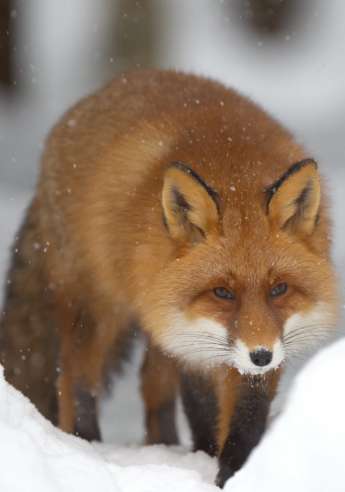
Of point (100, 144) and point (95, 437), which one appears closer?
point (100, 144)

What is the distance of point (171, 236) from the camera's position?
3939 millimetres

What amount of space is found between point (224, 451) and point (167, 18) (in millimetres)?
7916

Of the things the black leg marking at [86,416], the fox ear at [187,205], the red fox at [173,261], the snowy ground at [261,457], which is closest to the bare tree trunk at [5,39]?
the red fox at [173,261]

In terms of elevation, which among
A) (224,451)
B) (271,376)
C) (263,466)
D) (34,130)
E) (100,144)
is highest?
(263,466)

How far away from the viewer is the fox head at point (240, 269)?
3.64 m

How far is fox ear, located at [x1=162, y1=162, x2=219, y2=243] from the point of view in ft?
12.2

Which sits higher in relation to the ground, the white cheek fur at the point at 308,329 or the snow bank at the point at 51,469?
the snow bank at the point at 51,469

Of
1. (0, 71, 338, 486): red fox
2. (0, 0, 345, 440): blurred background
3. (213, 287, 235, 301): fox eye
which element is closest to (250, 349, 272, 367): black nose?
(0, 71, 338, 486): red fox

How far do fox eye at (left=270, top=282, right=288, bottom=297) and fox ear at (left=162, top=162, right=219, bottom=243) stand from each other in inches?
13.9

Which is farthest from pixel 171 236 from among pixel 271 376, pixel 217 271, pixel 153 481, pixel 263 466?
pixel 263 466

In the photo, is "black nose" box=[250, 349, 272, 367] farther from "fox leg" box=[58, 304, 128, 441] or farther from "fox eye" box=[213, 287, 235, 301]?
"fox leg" box=[58, 304, 128, 441]

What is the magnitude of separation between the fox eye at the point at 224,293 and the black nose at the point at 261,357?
32 centimetres

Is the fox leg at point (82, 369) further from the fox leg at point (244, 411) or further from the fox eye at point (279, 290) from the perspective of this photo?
the fox eye at point (279, 290)

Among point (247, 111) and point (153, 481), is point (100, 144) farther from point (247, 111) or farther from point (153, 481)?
point (153, 481)
